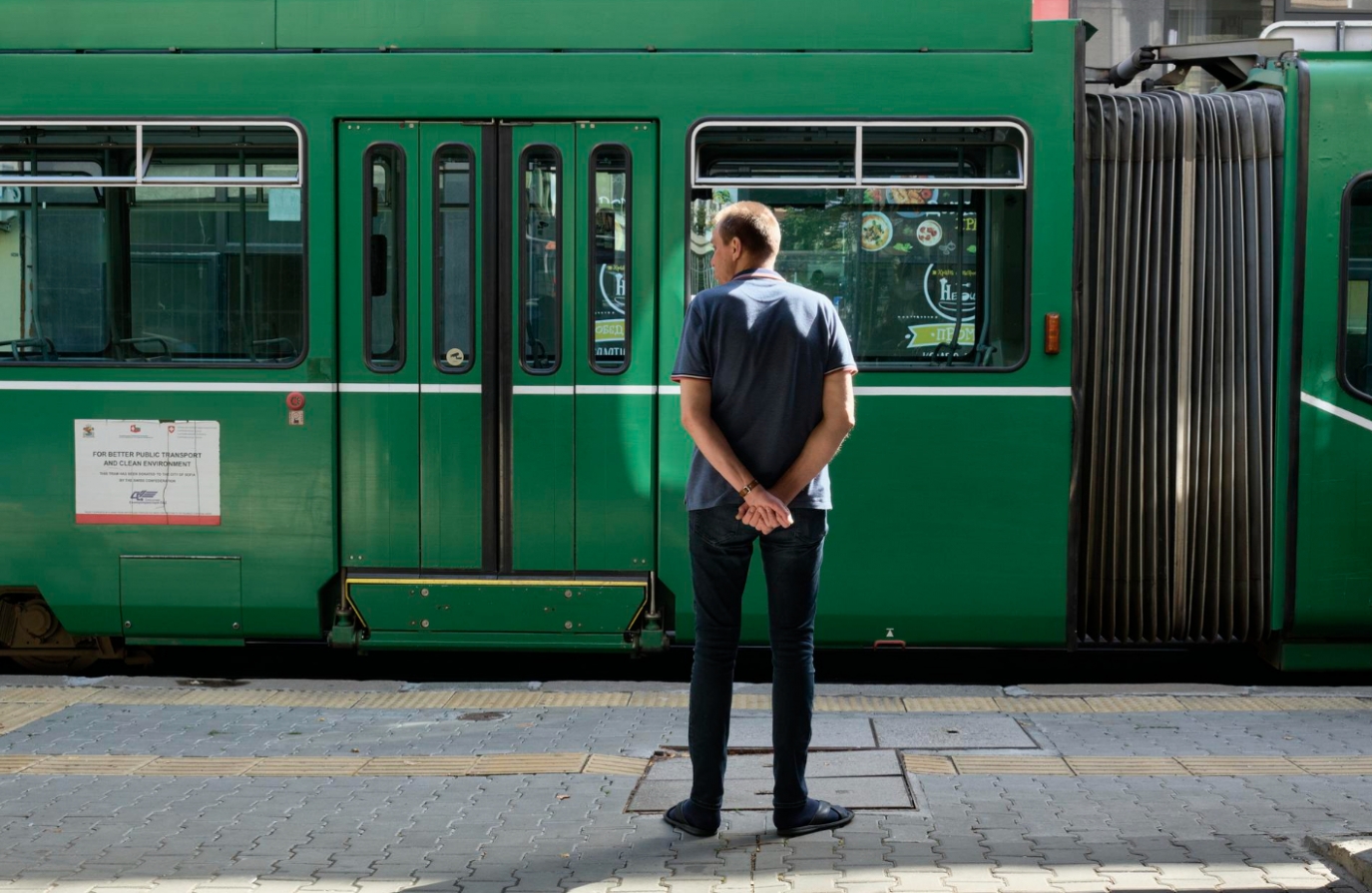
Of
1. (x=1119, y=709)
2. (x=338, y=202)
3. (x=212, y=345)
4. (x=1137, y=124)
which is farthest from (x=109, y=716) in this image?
(x=1137, y=124)

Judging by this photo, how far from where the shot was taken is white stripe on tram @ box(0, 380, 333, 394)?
23.8ft

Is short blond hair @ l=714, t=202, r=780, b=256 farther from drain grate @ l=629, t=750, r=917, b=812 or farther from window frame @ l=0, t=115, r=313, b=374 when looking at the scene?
window frame @ l=0, t=115, r=313, b=374

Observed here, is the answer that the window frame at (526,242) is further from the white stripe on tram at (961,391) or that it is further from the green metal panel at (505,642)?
the green metal panel at (505,642)

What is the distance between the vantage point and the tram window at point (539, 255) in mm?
7215

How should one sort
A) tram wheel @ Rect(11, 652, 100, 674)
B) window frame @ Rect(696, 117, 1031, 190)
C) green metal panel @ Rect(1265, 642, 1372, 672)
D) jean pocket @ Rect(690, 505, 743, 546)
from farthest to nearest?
tram wheel @ Rect(11, 652, 100, 674) < green metal panel @ Rect(1265, 642, 1372, 672) < window frame @ Rect(696, 117, 1031, 190) < jean pocket @ Rect(690, 505, 743, 546)

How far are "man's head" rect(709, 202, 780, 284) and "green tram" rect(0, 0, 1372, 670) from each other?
8.63ft

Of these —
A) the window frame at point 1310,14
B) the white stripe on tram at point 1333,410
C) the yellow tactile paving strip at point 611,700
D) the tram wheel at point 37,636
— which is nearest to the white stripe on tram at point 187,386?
the tram wheel at point 37,636

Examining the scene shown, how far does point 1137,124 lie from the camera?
23.8ft

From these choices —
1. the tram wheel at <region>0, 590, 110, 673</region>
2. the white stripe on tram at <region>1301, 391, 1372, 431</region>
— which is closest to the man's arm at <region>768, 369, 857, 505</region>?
the white stripe on tram at <region>1301, 391, 1372, 431</region>

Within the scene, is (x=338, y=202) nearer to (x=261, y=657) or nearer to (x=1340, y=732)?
(x=261, y=657)

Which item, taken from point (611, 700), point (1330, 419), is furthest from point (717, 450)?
point (1330, 419)

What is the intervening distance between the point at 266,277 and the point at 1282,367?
482 centimetres

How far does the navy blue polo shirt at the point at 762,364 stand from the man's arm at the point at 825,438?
0.09 ft

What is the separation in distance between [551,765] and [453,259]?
9.23 ft
